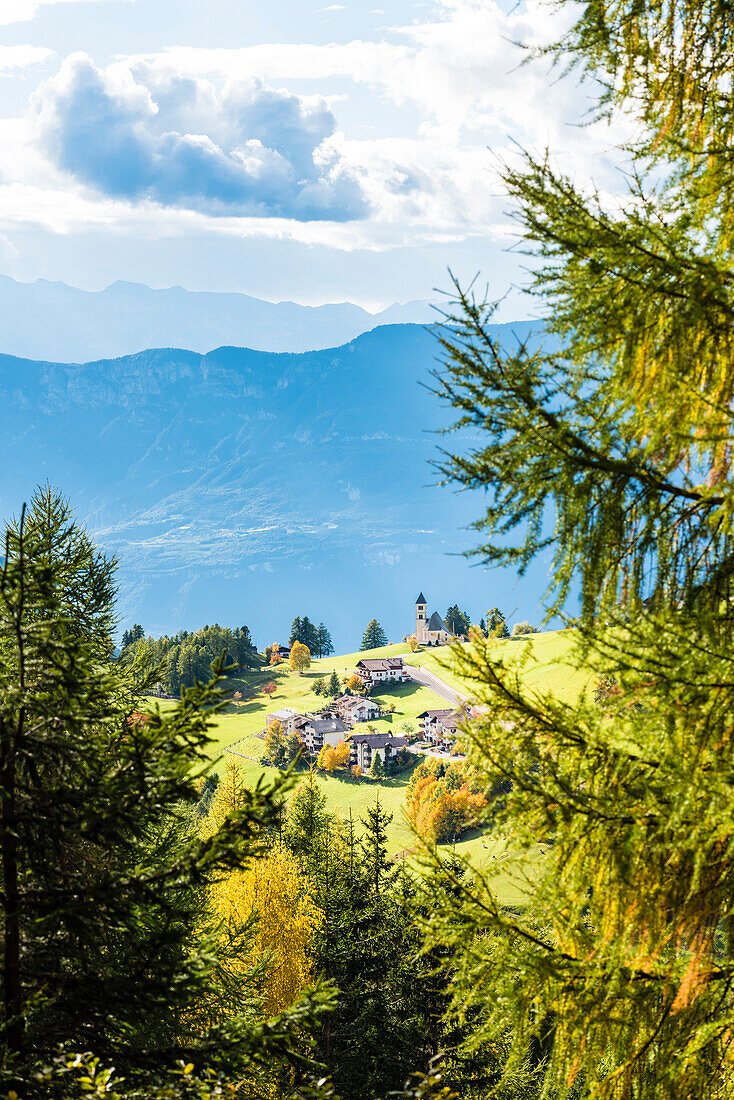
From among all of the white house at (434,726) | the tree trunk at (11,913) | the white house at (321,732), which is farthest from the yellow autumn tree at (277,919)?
the white house at (321,732)

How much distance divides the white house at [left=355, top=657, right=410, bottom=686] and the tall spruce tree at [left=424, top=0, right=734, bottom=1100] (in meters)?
115

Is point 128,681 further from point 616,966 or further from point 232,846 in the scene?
point 616,966

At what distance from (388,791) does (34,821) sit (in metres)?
78.4

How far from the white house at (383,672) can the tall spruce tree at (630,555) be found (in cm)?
11536

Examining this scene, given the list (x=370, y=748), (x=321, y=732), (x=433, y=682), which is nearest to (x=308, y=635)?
(x=433, y=682)

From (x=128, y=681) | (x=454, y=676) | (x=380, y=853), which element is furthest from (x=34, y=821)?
(x=380, y=853)

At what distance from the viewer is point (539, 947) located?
5.23m

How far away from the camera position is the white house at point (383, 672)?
11994cm

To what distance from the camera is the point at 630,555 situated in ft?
15.1

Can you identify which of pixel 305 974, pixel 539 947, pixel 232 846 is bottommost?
pixel 305 974

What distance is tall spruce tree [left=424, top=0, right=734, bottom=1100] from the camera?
4270mm

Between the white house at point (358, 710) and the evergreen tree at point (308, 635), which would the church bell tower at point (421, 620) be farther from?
the white house at point (358, 710)

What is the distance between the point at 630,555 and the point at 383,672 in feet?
386

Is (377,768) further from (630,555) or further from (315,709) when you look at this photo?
(630,555)
